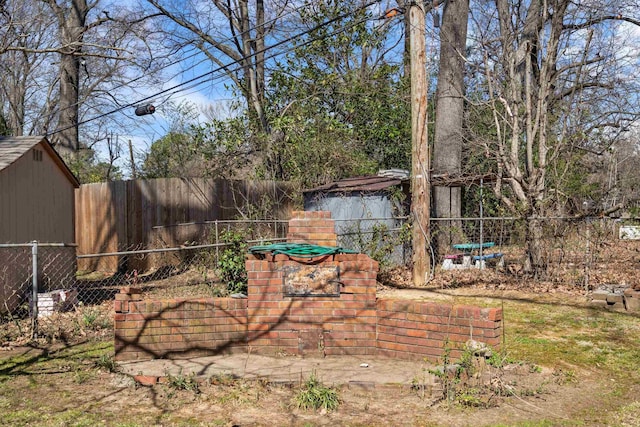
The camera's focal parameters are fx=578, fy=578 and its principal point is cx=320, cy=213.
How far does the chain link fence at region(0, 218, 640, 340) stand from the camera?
901cm

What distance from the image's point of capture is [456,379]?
4996mm

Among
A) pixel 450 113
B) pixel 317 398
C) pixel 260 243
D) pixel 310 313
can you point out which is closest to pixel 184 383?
pixel 317 398

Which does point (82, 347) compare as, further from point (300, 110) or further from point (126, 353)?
point (300, 110)

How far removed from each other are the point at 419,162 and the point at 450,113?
15.2 feet

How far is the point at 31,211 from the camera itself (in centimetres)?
988

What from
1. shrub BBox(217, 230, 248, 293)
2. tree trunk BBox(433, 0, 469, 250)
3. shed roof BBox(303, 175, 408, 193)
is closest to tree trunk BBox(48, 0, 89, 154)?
shed roof BBox(303, 175, 408, 193)

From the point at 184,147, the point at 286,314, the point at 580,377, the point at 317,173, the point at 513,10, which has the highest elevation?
the point at 513,10

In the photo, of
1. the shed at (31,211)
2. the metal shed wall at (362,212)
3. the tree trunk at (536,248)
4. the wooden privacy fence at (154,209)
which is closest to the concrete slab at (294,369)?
the shed at (31,211)

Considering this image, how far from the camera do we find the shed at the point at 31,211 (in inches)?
354

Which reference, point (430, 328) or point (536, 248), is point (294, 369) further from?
point (536, 248)

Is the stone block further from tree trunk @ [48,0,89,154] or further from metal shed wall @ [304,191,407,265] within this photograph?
tree trunk @ [48,0,89,154]

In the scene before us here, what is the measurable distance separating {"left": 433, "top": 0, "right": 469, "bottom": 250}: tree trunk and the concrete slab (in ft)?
29.1

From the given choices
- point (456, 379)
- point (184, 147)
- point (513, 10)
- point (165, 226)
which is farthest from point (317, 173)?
point (456, 379)

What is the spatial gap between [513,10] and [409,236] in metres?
5.84
